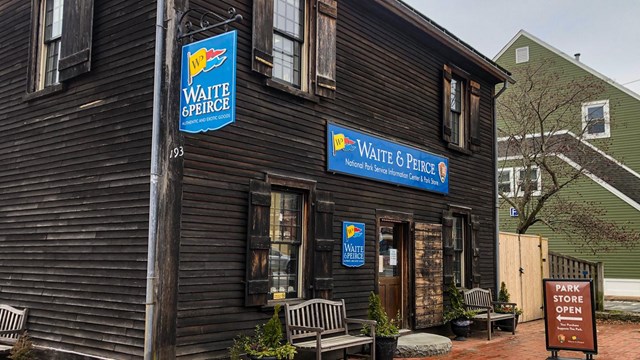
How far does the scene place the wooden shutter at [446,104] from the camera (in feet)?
41.3

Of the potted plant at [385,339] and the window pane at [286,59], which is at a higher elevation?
the window pane at [286,59]

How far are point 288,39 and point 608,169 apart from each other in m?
18.3

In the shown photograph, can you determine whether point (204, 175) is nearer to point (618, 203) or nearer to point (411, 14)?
point (411, 14)

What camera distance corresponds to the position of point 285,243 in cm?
844

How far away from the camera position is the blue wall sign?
31.1ft

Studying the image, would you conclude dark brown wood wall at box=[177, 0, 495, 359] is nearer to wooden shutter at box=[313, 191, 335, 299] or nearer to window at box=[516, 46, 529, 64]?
wooden shutter at box=[313, 191, 335, 299]

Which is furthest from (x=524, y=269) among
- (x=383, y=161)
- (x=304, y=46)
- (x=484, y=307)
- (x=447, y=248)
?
(x=304, y=46)

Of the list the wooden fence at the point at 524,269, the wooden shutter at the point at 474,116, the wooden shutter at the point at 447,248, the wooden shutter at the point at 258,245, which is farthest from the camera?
the wooden fence at the point at 524,269

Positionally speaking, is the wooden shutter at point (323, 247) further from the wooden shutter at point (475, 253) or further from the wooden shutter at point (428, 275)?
the wooden shutter at point (475, 253)

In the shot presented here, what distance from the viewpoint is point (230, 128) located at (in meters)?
7.61

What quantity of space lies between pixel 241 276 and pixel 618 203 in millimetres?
19521

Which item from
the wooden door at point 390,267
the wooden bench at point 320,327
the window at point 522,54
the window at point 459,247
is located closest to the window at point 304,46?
the wooden door at point 390,267

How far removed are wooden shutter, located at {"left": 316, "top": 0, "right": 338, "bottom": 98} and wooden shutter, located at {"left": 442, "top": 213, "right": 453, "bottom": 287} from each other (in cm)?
450

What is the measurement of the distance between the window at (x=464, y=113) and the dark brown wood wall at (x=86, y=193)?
7938mm
